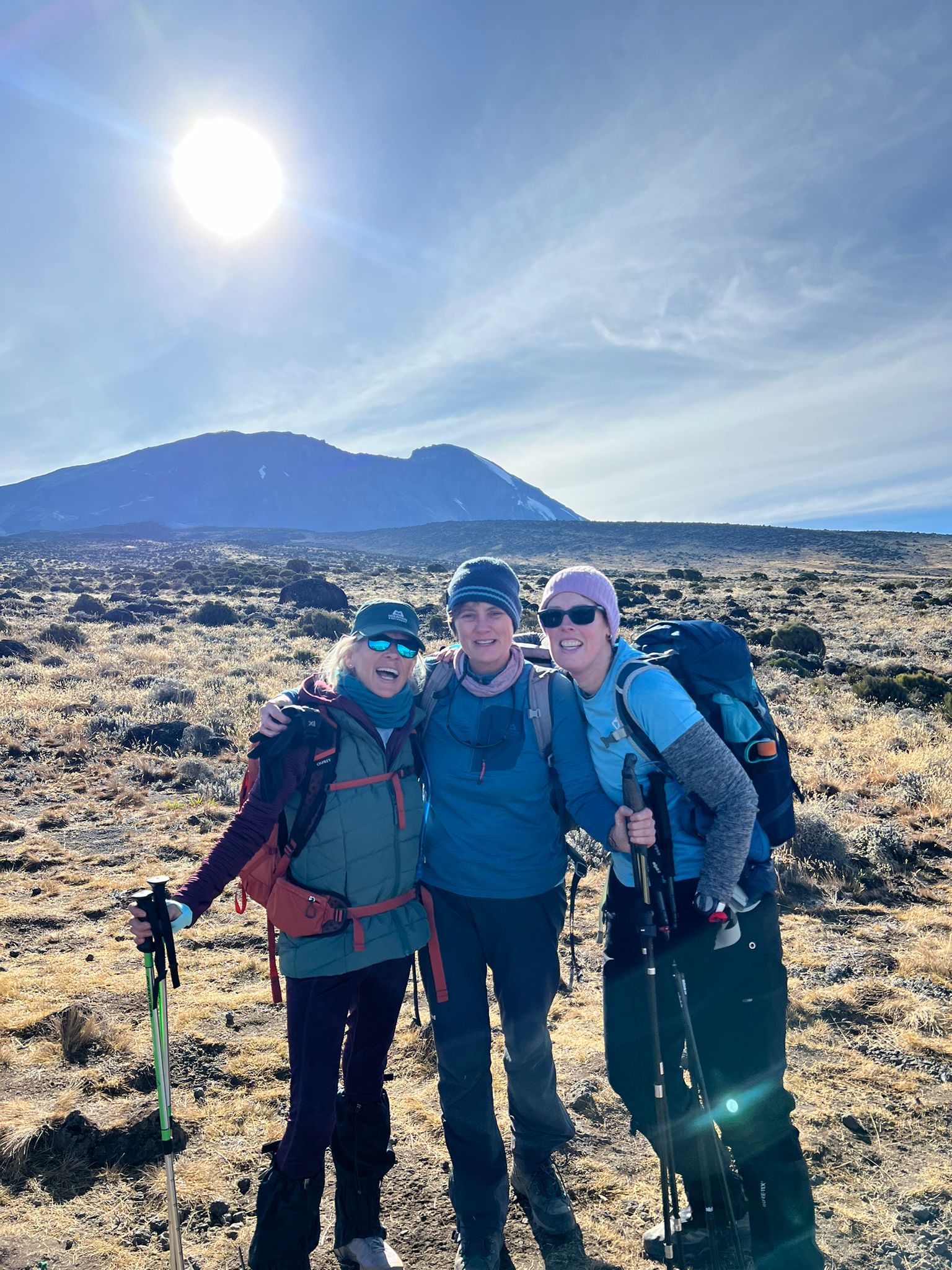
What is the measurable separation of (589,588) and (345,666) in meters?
1.07

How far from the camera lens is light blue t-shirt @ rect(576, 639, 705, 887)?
8.05ft

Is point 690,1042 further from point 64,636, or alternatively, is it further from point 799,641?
point 64,636

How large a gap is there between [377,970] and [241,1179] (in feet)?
4.77

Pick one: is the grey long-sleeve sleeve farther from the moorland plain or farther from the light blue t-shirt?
the moorland plain

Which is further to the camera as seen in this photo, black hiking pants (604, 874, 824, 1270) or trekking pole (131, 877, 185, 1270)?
black hiking pants (604, 874, 824, 1270)

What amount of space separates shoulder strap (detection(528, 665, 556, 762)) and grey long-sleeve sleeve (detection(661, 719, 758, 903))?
0.54 m

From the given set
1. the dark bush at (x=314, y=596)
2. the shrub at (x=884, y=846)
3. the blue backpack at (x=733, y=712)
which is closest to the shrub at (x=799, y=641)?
the shrub at (x=884, y=846)

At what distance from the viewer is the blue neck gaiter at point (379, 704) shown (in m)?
2.82

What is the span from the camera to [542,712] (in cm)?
285

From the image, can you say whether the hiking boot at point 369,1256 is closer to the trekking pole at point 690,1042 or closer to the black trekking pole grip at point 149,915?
the trekking pole at point 690,1042

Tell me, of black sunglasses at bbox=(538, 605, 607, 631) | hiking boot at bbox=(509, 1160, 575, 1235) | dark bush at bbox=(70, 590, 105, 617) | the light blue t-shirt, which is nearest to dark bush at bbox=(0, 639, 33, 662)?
dark bush at bbox=(70, 590, 105, 617)

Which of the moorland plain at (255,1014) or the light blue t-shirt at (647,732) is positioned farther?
the moorland plain at (255,1014)

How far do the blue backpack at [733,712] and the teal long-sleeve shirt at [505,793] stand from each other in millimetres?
300

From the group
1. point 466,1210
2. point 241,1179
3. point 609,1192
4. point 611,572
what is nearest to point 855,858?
point 609,1192
